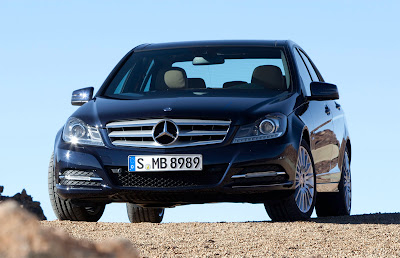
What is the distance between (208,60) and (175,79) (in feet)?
1.58

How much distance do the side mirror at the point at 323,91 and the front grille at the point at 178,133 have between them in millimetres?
1440

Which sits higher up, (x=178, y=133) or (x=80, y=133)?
(x=178, y=133)

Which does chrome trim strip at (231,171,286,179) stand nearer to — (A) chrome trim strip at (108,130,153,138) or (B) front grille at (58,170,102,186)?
(A) chrome trim strip at (108,130,153,138)

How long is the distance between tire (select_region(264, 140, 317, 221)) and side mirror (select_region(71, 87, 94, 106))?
2267 millimetres

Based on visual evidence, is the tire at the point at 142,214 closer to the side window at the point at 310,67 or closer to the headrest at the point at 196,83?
the headrest at the point at 196,83

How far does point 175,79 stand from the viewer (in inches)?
354

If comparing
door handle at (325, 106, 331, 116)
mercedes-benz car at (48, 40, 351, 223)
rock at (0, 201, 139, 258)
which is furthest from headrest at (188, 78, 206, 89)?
rock at (0, 201, 139, 258)

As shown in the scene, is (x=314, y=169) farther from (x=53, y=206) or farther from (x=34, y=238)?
(x=34, y=238)

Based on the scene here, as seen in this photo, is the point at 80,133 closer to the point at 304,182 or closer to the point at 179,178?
the point at 179,178

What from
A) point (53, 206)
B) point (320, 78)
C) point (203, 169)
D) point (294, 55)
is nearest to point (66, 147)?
point (53, 206)

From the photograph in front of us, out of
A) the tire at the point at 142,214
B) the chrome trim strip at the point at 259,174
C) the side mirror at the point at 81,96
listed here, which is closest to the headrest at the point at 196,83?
the side mirror at the point at 81,96

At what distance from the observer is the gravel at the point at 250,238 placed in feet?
19.4

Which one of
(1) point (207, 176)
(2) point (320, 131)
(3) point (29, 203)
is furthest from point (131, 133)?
(3) point (29, 203)

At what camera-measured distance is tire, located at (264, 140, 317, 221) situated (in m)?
7.88
